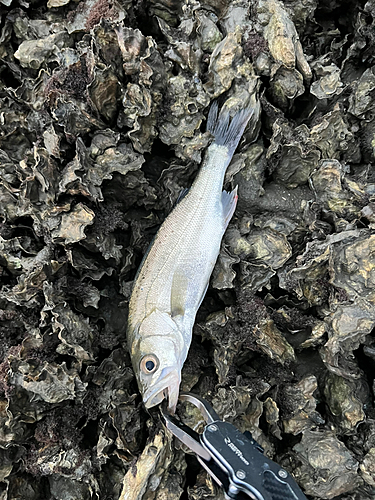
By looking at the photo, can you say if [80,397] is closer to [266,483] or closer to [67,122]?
[266,483]

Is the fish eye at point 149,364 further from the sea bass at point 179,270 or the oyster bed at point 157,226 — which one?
the oyster bed at point 157,226

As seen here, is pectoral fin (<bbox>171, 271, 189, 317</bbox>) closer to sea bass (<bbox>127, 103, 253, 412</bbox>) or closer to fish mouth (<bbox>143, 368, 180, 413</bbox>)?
sea bass (<bbox>127, 103, 253, 412</bbox>)

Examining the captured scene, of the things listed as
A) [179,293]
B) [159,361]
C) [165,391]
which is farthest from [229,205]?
[165,391]

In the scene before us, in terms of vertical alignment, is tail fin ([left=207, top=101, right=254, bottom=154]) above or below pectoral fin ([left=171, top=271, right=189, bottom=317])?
above

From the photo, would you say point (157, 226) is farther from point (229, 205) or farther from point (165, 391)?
point (165, 391)

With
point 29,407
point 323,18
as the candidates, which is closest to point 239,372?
point 29,407

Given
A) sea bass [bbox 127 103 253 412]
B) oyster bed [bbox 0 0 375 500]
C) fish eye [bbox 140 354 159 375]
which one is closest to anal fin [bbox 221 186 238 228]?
sea bass [bbox 127 103 253 412]
